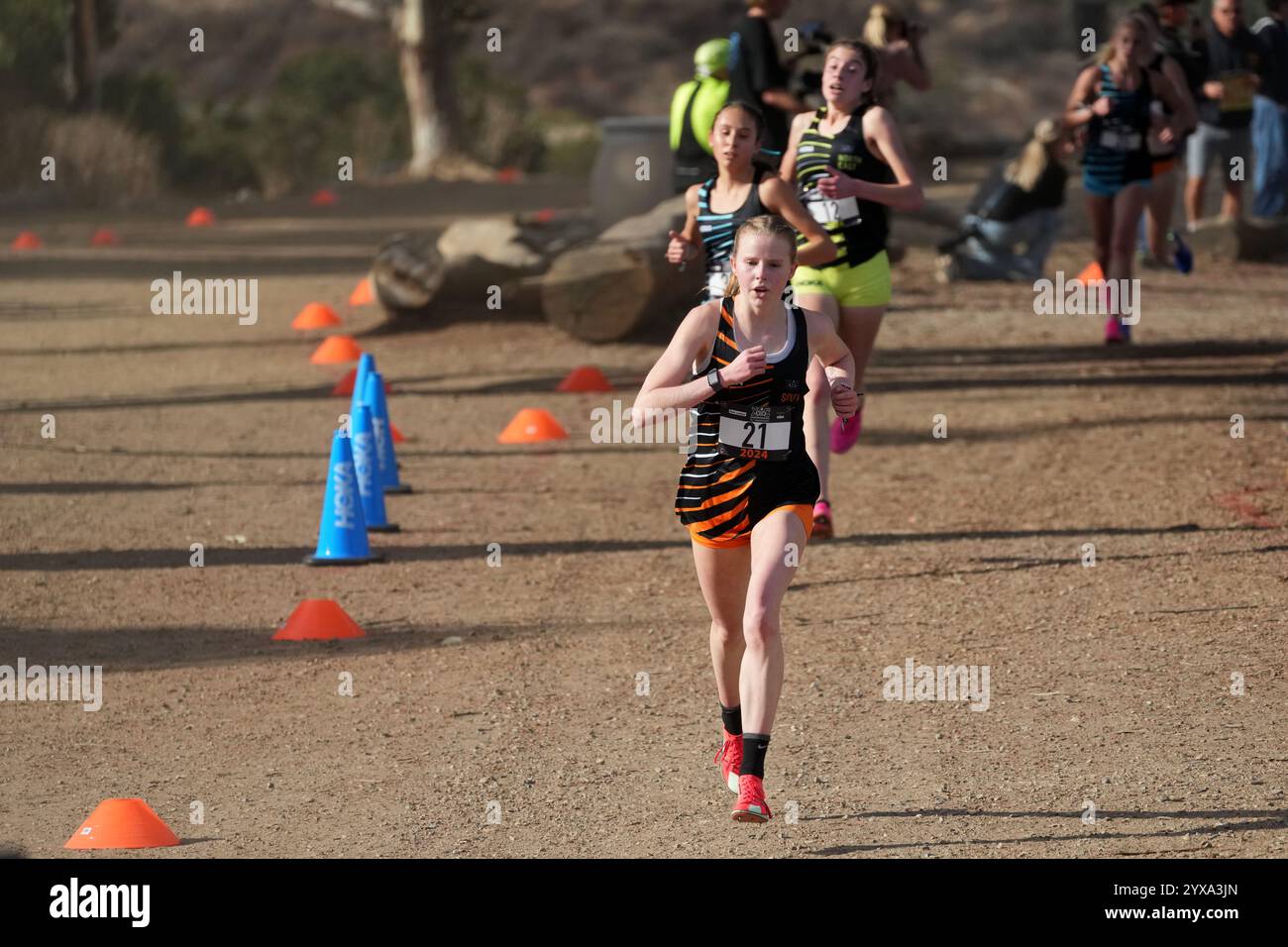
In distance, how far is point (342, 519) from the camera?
29.6 feet

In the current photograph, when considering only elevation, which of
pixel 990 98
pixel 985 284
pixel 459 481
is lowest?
pixel 459 481

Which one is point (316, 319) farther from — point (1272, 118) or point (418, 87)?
point (418, 87)

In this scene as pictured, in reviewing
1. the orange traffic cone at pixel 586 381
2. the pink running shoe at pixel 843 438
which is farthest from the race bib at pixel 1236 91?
the pink running shoe at pixel 843 438

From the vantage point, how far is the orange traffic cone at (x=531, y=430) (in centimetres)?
1212

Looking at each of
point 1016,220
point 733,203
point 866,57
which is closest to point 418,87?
point 1016,220

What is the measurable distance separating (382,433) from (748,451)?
5.09 m

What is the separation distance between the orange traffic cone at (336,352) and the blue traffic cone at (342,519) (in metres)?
6.20

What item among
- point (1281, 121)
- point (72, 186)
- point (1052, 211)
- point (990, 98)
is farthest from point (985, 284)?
point (990, 98)

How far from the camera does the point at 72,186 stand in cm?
2767

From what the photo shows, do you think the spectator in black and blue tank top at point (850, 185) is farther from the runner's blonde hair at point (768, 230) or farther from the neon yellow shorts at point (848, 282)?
the runner's blonde hair at point (768, 230)

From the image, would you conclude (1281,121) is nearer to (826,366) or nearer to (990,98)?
(826,366)

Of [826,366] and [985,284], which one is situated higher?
[985,284]

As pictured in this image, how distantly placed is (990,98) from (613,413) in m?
36.5

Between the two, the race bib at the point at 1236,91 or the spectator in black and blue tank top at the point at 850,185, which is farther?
the race bib at the point at 1236,91
